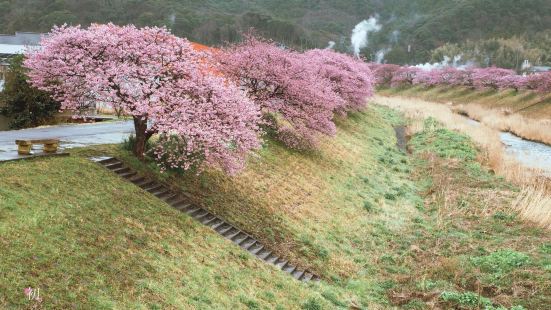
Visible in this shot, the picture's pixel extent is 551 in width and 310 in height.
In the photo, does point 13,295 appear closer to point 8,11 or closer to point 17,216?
point 17,216

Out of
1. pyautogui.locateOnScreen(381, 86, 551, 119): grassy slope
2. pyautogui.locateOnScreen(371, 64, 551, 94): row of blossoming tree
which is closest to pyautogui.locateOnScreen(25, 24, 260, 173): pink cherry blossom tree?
pyautogui.locateOnScreen(381, 86, 551, 119): grassy slope

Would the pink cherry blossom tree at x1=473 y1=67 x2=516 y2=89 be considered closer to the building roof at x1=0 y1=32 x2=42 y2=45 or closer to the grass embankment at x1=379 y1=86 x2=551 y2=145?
the grass embankment at x1=379 y1=86 x2=551 y2=145

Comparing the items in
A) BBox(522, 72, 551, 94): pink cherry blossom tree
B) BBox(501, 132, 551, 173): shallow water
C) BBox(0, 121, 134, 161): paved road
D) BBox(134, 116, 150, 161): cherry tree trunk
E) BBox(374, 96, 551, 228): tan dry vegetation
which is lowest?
BBox(501, 132, 551, 173): shallow water

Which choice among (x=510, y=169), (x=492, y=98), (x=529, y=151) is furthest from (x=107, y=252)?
(x=492, y=98)

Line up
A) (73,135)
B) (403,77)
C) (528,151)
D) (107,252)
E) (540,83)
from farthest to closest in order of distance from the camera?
1. (403,77)
2. (540,83)
3. (528,151)
4. (73,135)
5. (107,252)

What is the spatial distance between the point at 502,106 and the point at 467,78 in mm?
25421

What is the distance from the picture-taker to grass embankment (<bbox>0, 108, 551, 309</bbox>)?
10992 millimetres

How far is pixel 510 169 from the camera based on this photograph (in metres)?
32.7

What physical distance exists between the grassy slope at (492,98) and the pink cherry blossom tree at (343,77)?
30.8 metres

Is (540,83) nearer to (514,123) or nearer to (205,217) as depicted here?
(514,123)

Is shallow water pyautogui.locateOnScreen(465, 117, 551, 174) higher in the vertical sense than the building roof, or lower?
lower

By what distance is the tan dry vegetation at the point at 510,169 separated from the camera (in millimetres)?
22531

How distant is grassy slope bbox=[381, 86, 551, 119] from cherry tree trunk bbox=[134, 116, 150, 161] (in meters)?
58.0

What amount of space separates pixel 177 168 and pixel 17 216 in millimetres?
8011
